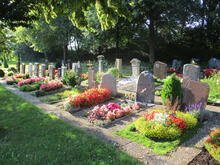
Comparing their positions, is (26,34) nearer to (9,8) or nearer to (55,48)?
(55,48)

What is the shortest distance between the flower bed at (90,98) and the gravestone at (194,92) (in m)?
3.55

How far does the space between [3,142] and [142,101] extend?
575 centimetres

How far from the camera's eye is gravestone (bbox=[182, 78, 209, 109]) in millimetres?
6898

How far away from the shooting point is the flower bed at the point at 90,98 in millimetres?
8039

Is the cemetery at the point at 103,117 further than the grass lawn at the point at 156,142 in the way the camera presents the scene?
No

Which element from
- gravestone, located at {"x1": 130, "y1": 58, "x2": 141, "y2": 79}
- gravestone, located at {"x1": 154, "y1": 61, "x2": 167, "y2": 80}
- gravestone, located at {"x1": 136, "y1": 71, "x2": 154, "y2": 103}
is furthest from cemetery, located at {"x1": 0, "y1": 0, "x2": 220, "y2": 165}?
gravestone, located at {"x1": 154, "y1": 61, "x2": 167, "y2": 80}

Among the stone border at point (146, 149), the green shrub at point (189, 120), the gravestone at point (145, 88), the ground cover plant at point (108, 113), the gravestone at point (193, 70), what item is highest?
the gravestone at point (193, 70)

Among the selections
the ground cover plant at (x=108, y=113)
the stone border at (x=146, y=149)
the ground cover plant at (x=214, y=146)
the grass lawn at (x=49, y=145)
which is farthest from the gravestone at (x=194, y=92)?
the grass lawn at (x=49, y=145)

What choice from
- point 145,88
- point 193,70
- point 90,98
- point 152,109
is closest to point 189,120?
point 152,109

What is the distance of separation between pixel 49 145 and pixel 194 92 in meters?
5.46

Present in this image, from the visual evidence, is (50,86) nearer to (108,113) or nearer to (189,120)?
(108,113)

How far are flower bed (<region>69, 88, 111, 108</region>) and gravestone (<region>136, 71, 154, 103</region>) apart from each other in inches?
62.5

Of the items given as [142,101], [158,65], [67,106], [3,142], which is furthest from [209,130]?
[158,65]

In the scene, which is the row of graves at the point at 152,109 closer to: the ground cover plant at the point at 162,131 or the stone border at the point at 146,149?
the ground cover plant at the point at 162,131
